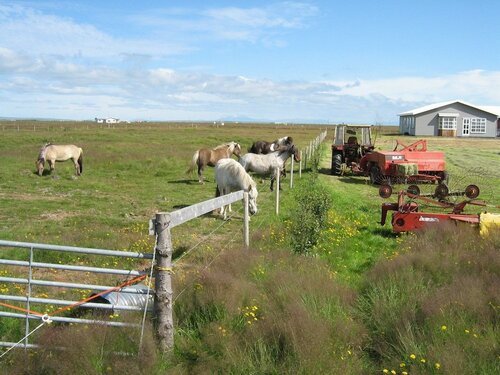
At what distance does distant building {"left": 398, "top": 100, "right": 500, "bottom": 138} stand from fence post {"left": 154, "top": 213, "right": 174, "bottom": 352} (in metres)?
58.4

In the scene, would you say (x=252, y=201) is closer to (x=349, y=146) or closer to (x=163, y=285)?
(x=163, y=285)

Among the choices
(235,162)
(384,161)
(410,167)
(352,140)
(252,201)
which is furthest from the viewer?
(352,140)

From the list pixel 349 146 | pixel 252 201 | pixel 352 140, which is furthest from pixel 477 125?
pixel 252 201

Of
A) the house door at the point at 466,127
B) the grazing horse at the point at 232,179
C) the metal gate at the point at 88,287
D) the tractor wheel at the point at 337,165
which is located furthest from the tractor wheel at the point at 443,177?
the house door at the point at 466,127

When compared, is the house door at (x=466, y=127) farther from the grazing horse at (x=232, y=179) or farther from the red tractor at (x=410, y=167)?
the grazing horse at (x=232, y=179)

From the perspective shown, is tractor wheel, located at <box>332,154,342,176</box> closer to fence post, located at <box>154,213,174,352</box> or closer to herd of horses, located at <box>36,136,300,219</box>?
herd of horses, located at <box>36,136,300,219</box>

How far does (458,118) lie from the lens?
5912 centimetres

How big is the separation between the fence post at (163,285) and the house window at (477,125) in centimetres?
6085

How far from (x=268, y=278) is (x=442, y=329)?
1.97 metres

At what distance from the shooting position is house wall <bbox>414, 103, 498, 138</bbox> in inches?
2315

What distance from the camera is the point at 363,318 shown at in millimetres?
5281

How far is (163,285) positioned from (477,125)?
201 feet

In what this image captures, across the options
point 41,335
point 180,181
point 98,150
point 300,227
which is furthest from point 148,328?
point 98,150

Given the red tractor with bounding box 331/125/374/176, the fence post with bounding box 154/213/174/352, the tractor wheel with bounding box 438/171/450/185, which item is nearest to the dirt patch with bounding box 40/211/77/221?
the fence post with bounding box 154/213/174/352
